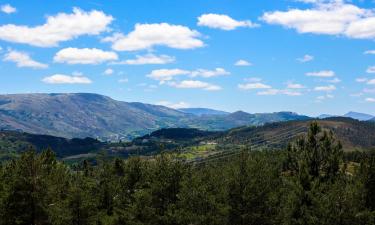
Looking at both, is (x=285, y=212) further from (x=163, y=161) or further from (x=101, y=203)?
(x=101, y=203)

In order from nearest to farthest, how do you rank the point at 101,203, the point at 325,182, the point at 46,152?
1. the point at 325,182
2. the point at 101,203
3. the point at 46,152

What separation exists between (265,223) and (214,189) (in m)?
11.9

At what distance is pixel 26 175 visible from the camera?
6016cm

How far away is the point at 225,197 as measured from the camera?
218 feet

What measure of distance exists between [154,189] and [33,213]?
57.5ft

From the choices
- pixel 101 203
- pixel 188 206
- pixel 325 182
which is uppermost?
pixel 325 182

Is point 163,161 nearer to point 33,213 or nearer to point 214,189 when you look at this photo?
point 214,189

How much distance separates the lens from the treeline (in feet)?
186

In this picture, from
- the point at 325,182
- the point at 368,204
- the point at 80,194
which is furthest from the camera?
the point at 80,194

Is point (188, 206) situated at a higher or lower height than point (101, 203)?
higher

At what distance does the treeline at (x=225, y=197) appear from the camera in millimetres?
56719

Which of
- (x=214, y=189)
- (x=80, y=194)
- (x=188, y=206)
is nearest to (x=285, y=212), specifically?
(x=188, y=206)

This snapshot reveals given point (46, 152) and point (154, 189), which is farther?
point (46, 152)

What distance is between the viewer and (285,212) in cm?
5938
